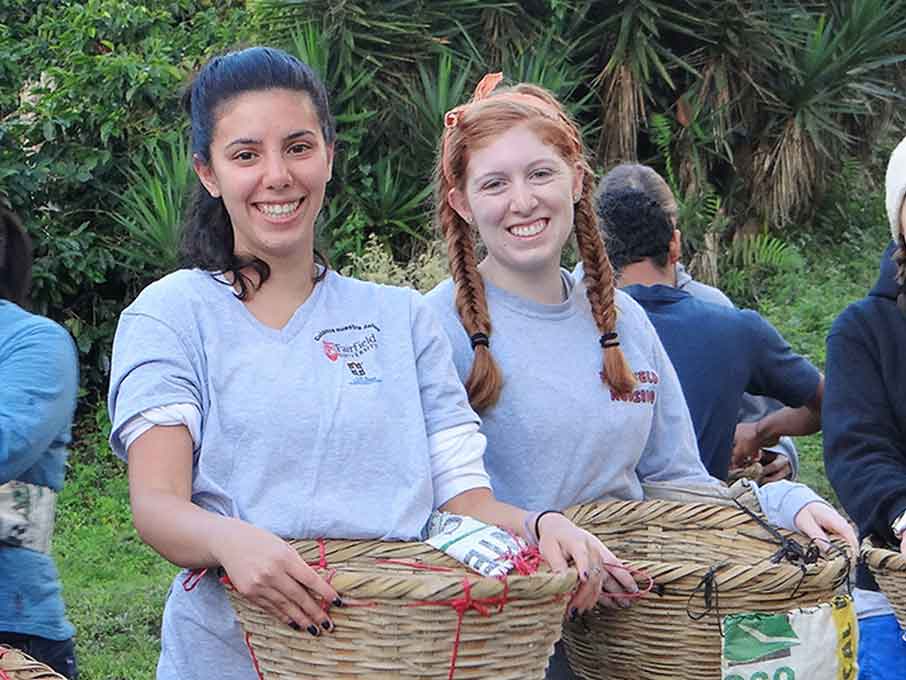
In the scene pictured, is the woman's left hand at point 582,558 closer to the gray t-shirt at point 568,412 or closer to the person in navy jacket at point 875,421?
the gray t-shirt at point 568,412

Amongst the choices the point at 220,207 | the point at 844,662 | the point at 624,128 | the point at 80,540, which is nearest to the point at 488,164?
the point at 220,207

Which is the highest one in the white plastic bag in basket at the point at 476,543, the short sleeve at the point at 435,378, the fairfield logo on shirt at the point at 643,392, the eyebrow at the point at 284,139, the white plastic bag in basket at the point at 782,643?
the eyebrow at the point at 284,139

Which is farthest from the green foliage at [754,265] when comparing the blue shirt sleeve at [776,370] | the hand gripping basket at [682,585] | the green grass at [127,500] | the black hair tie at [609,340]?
the hand gripping basket at [682,585]

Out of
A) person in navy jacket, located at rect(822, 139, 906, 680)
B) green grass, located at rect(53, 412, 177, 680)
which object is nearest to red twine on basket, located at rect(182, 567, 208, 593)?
person in navy jacket, located at rect(822, 139, 906, 680)

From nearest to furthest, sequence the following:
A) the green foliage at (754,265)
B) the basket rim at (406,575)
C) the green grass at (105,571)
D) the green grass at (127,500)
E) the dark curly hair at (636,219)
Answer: the basket rim at (406,575)
the dark curly hair at (636,219)
the green grass at (105,571)
the green grass at (127,500)
the green foliage at (754,265)

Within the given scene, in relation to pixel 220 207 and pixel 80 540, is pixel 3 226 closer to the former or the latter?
pixel 220 207

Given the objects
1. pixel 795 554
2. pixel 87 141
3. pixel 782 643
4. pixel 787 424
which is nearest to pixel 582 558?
pixel 782 643

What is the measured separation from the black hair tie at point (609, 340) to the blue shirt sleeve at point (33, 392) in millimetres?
1092

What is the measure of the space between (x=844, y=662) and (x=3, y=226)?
193 cm

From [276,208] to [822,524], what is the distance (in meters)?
1.19

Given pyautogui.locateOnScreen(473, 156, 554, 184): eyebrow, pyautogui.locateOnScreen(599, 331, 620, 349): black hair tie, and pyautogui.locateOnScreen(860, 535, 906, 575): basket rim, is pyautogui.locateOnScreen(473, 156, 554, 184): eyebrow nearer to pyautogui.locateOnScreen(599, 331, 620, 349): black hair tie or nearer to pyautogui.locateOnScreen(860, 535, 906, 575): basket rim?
pyautogui.locateOnScreen(599, 331, 620, 349): black hair tie

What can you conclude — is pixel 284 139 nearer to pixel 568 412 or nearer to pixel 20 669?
pixel 568 412

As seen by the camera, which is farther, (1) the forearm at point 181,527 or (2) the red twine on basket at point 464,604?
(1) the forearm at point 181,527

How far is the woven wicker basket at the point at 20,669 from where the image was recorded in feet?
7.63
